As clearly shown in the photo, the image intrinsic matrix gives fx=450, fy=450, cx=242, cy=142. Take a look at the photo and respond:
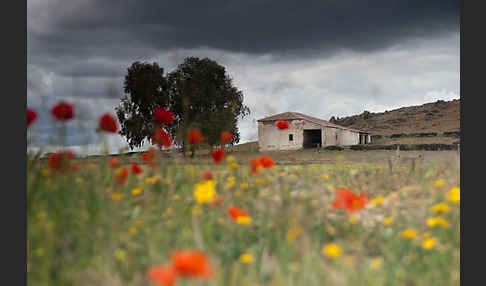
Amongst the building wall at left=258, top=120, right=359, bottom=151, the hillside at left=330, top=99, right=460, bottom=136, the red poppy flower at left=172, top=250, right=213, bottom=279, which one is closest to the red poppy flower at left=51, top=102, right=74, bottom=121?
the red poppy flower at left=172, top=250, right=213, bottom=279

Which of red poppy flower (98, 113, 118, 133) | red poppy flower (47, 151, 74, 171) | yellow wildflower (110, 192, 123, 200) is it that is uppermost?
red poppy flower (98, 113, 118, 133)

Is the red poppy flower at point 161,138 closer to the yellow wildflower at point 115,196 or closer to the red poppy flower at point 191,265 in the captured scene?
the yellow wildflower at point 115,196

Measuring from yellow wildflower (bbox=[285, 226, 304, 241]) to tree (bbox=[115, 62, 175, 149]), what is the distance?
1291 cm

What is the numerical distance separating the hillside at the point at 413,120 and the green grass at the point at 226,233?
2510cm

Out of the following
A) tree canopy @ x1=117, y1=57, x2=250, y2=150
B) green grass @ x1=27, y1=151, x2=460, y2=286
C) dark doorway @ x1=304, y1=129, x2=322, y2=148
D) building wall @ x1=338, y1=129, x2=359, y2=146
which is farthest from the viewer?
building wall @ x1=338, y1=129, x2=359, y2=146

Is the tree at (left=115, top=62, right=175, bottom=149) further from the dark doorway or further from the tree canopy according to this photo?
the dark doorway

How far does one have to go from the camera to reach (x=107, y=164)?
4117 millimetres

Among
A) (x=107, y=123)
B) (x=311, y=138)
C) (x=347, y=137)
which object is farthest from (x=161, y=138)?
(x=347, y=137)

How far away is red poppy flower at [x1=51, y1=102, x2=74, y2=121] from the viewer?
3.42 meters

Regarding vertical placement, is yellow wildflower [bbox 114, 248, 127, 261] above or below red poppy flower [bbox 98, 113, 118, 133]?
below

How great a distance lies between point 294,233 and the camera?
10.1ft

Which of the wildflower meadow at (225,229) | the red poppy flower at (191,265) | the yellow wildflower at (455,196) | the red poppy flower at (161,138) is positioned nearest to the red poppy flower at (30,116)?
the wildflower meadow at (225,229)

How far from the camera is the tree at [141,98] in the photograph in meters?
15.9

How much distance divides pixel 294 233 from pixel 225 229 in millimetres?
678
